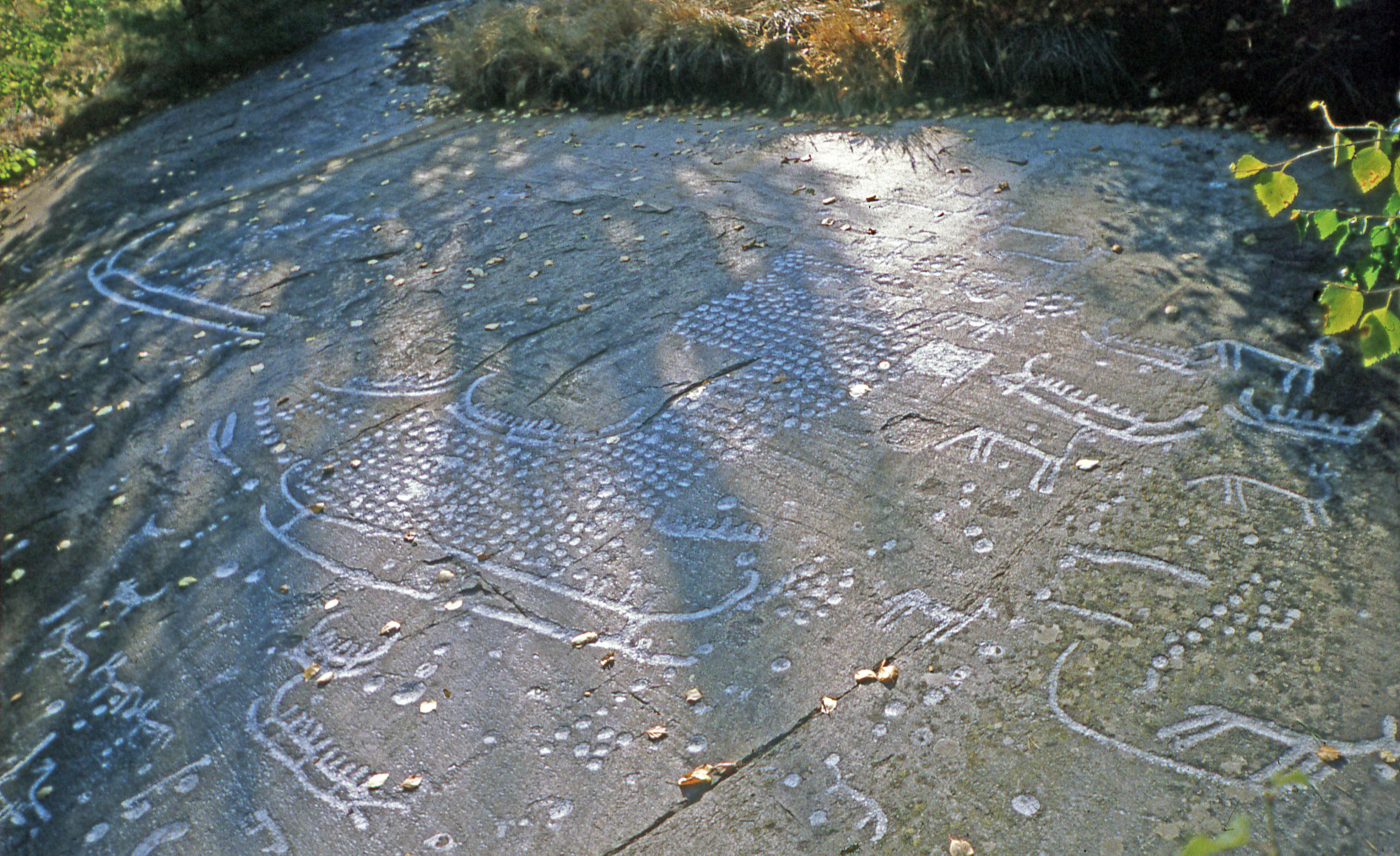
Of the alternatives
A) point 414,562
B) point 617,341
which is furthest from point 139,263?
point 414,562

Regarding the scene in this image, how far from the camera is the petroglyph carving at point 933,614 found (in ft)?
7.91

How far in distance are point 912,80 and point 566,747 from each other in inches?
189

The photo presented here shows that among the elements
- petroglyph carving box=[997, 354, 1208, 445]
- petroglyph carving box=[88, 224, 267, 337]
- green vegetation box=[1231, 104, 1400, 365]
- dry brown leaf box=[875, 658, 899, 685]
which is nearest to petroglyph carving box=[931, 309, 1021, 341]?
petroglyph carving box=[997, 354, 1208, 445]

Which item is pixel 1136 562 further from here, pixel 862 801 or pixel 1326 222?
pixel 1326 222

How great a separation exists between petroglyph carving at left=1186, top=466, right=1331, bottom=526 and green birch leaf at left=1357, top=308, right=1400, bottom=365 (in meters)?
1.35

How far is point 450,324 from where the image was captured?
432cm

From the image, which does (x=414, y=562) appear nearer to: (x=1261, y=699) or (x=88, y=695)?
(x=88, y=695)

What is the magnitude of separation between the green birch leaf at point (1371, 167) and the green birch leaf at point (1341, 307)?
14 centimetres

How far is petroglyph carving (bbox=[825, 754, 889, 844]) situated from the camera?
6.60 ft

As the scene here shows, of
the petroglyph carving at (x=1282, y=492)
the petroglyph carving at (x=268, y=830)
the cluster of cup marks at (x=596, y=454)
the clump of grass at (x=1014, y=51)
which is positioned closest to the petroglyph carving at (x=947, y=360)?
the cluster of cup marks at (x=596, y=454)

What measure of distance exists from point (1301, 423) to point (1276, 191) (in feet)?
5.67

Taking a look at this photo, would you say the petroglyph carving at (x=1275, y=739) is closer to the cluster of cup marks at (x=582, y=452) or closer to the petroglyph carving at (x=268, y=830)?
the cluster of cup marks at (x=582, y=452)

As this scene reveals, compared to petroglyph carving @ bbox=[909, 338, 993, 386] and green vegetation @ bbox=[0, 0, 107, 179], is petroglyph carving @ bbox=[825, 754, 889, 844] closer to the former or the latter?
petroglyph carving @ bbox=[909, 338, 993, 386]

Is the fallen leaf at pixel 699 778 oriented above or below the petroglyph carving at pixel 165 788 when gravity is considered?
above
